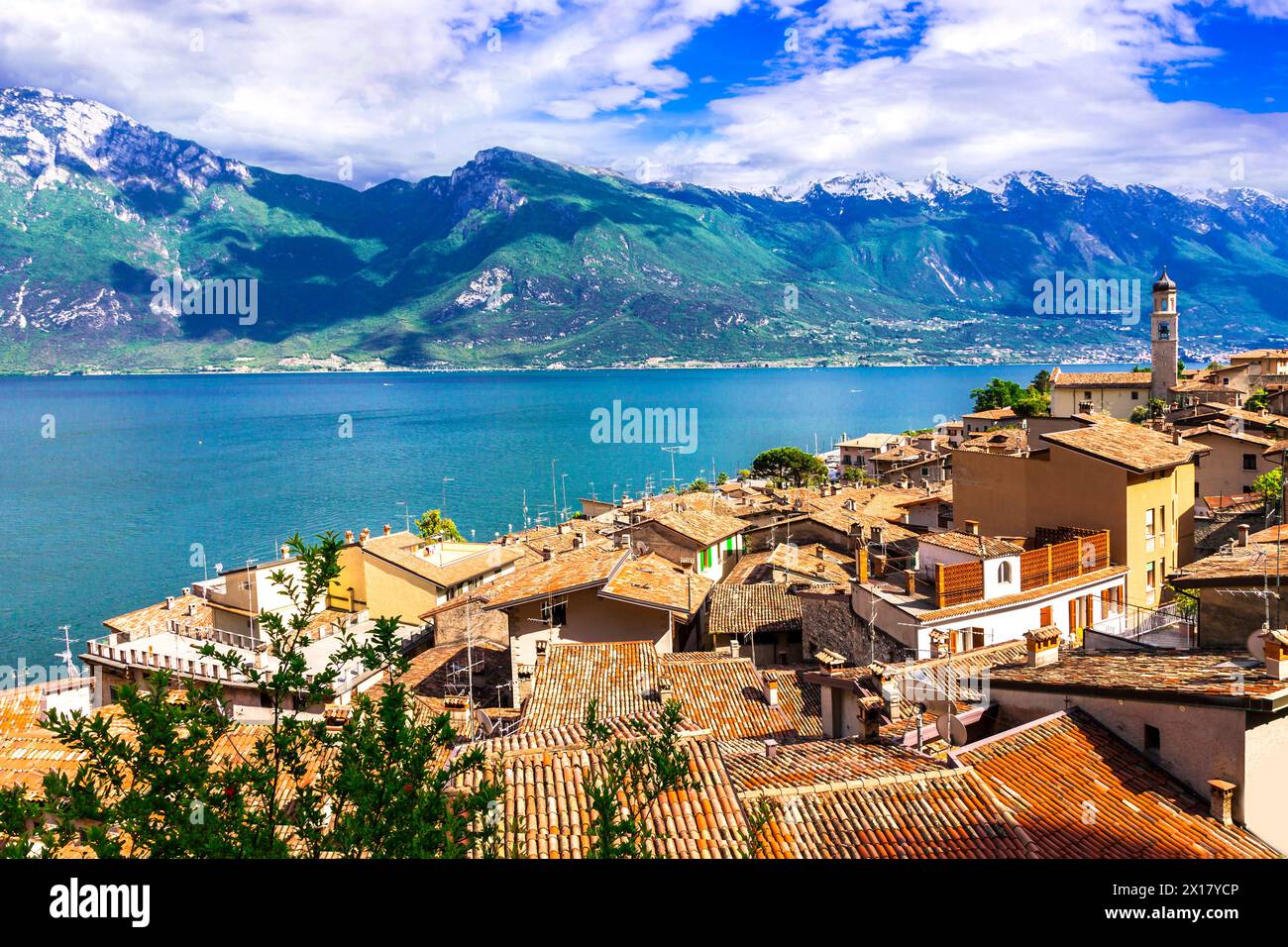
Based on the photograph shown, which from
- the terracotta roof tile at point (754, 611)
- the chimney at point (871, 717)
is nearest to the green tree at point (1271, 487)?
the terracotta roof tile at point (754, 611)

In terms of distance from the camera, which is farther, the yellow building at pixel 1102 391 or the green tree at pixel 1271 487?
the yellow building at pixel 1102 391

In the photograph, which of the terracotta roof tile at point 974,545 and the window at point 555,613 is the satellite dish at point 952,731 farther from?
the window at point 555,613

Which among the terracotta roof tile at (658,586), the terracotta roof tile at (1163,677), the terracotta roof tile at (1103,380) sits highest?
the terracotta roof tile at (1103,380)

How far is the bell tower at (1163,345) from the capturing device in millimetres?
60281

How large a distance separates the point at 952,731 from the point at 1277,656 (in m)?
3.49

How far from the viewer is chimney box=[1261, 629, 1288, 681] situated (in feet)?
28.0

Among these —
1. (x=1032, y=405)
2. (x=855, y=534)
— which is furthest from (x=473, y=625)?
(x=1032, y=405)

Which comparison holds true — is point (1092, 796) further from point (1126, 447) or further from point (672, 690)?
point (1126, 447)

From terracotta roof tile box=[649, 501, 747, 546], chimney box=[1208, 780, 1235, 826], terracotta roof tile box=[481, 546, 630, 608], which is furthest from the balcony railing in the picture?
terracotta roof tile box=[649, 501, 747, 546]

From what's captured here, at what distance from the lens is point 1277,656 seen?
8602 mm

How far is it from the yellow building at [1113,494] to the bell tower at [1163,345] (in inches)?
1637

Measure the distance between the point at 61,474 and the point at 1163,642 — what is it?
124780 mm

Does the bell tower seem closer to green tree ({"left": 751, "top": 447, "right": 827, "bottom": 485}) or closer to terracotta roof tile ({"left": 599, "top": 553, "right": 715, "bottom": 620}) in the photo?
green tree ({"left": 751, "top": 447, "right": 827, "bottom": 485})

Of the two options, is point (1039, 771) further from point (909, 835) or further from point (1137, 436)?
point (1137, 436)
